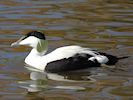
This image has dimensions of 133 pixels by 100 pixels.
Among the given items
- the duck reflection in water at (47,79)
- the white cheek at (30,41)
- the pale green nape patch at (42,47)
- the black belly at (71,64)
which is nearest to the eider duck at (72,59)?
the black belly at (71,64)

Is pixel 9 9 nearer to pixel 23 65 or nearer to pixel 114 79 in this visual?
pixel 23 65

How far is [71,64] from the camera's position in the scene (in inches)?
447

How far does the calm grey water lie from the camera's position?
10008 mm

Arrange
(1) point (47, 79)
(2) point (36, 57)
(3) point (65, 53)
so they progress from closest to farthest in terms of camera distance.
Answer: (1) point (47, 79), (3) point (65, 53), (2) point (36, 57)

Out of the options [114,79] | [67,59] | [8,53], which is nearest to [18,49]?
[8,53]

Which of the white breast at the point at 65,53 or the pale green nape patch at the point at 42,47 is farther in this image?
the pale green nape patch at the point at 42,47

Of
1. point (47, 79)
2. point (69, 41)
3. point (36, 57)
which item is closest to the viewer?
point (47, 79)

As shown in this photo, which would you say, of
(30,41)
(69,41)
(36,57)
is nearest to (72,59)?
(36,57)

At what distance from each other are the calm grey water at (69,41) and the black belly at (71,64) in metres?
0.12

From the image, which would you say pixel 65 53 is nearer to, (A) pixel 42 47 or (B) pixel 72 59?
(B) pixel 72 59

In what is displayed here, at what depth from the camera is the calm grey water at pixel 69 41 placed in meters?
10.0

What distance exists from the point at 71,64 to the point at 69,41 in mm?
2000

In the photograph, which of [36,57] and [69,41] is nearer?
[36,57]

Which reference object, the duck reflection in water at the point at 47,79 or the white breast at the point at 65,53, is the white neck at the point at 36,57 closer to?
the duck reflection in water at the point at 47,79
